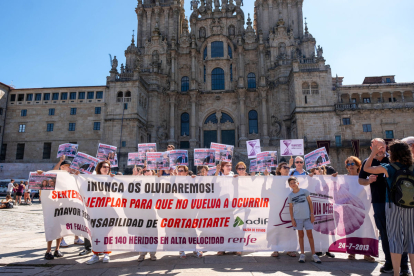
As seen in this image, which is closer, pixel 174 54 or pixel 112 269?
pixel 112 269

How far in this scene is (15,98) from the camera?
131 ft

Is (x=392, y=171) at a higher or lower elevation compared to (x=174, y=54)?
lower

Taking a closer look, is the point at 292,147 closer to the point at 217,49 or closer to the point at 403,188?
the point at 403,188

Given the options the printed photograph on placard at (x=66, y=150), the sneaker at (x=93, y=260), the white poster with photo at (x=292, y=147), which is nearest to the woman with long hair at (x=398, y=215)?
the sneaker at (x=93, y=260)

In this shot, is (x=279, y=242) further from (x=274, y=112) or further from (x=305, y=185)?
(x=274, y=112)

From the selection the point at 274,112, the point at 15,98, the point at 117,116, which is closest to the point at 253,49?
the point at 274,112

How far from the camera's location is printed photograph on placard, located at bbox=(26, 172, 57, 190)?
23.2 ft

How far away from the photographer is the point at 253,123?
138 ft

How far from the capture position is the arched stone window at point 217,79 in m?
43.5

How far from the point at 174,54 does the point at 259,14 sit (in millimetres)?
15030

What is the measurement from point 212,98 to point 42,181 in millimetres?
36934

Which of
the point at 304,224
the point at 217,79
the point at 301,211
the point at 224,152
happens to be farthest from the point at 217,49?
the point at 304,224

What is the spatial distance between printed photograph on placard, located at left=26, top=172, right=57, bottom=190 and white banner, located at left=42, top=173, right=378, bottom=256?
0.16 metres

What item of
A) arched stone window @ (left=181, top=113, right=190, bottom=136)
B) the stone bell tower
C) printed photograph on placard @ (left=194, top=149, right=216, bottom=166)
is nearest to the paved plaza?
printed photograph on placard @ (left=194, top=149, right=216, bottom=166)
